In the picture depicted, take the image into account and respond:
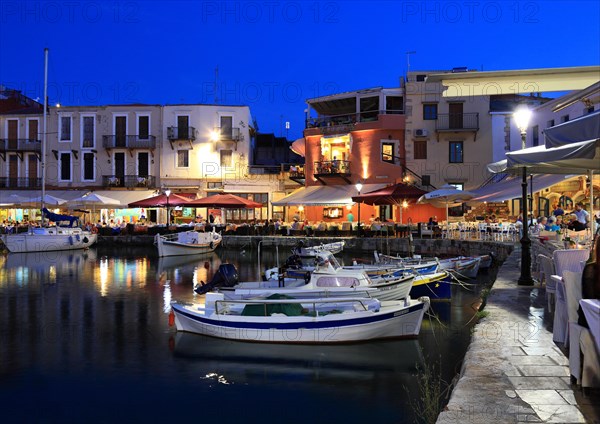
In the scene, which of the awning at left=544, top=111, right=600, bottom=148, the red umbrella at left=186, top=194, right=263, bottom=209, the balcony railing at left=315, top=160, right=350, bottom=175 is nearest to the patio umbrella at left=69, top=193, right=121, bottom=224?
the red umbrella at left=186, top=194, right=263, bottom=209

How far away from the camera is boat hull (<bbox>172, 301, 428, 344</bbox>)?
1145cm

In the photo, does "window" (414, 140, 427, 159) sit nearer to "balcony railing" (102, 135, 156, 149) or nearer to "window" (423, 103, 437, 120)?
"window" (423, 103, 437, 120)

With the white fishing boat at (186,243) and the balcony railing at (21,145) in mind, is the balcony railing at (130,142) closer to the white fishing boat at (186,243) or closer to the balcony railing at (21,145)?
the balcony railing at (21,145)

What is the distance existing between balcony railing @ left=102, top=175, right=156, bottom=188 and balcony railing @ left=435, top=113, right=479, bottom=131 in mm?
21944

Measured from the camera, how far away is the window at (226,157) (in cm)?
4334

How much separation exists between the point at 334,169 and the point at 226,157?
33.1ft

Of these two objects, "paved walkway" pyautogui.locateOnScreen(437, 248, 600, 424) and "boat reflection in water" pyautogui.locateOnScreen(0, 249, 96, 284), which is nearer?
"paved walkway" pyautogui.locateOnScreen(437, 248, 600, 424)

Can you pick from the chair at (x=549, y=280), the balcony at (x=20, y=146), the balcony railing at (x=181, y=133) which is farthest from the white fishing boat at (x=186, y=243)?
the chair at (x=549, y=280)

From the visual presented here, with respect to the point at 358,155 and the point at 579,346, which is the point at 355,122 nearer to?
the point at 358,155

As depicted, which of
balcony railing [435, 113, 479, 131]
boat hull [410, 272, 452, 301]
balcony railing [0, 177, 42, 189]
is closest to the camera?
boat hull [410, 272, 452, 301]

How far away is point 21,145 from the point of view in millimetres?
44031

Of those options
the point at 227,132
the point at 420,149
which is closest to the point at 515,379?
the point at 420,149

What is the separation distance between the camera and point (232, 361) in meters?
11.0

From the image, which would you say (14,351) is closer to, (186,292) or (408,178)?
(186,292)
